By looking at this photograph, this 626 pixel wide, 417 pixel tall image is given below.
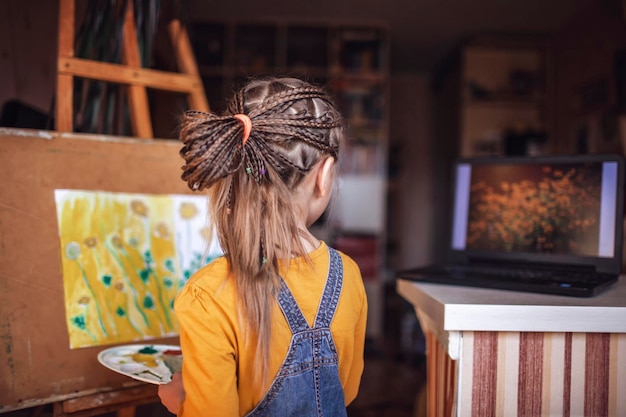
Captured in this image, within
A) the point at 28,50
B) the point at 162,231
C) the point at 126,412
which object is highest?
the point at 28,50

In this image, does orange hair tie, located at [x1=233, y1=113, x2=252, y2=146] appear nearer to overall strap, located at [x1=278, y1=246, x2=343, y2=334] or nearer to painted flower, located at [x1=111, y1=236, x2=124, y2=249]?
overall strap, located at [x1=278, y1=246, x2=343, y2=334]

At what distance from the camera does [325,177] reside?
3.07ft

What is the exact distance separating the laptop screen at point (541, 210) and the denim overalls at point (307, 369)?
1.87ft

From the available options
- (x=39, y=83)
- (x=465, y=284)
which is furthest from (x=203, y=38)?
(x=465, y=284)

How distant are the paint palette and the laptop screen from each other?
0.75 m

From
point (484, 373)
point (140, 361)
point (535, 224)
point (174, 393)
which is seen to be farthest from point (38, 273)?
point (535, 224)

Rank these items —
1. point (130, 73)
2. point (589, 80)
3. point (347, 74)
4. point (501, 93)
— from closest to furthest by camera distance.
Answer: point (130, 73), point (589, 80), point (347, 74), point (501, 93)

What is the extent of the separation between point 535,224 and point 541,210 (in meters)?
0.04

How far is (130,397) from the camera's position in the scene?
1.23 meters

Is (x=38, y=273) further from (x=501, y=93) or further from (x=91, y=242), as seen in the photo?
(x=501, y=93)

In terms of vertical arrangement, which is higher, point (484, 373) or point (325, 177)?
point (325, 177)

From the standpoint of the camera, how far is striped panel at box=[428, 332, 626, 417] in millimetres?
970

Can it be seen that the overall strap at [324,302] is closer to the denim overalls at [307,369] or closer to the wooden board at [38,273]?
the denim overalls at [307,369]

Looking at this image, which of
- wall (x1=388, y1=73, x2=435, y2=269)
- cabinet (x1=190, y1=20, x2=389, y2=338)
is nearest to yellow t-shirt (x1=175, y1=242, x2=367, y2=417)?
cabinet (x1=190, y1=20, x2=389, y2=338)
